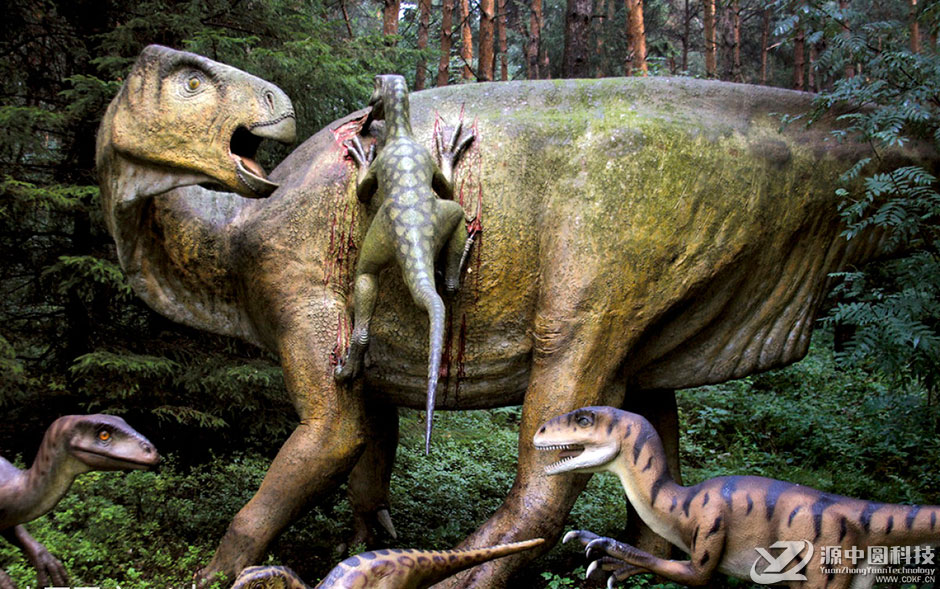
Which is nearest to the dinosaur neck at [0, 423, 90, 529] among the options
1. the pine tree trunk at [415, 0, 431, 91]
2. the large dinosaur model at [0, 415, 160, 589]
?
the large dinosaur model at [0, 415, 160, 589]

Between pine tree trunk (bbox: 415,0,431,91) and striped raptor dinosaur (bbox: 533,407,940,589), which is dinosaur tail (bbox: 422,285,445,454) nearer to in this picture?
striped raptor dinosaur (bbox: 533,407,940,589)

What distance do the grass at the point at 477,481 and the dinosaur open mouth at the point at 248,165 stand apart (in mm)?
1900

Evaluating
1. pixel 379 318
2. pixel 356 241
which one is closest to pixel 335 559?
pixel 379 318

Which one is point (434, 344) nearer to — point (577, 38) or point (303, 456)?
point (303, 456)

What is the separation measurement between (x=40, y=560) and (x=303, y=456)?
121cm

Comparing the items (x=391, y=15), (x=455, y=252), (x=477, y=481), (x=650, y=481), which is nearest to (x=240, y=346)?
(x=477, y=481)

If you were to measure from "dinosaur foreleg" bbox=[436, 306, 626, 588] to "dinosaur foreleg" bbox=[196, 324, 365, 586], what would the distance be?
79cm

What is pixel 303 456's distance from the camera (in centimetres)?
398

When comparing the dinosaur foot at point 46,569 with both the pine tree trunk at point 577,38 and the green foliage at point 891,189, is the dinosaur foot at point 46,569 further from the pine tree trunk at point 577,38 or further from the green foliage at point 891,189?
the pine tree trunk at point 577,38

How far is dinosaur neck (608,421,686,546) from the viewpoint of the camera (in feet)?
10.1

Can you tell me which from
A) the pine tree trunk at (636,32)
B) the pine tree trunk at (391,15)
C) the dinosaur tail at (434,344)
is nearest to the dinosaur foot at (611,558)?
the dinosaur tail at (434,344)

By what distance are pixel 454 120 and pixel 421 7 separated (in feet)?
32.9

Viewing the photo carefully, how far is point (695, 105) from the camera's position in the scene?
14.1 ft

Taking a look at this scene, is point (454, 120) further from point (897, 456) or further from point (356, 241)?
point (897, 456)
